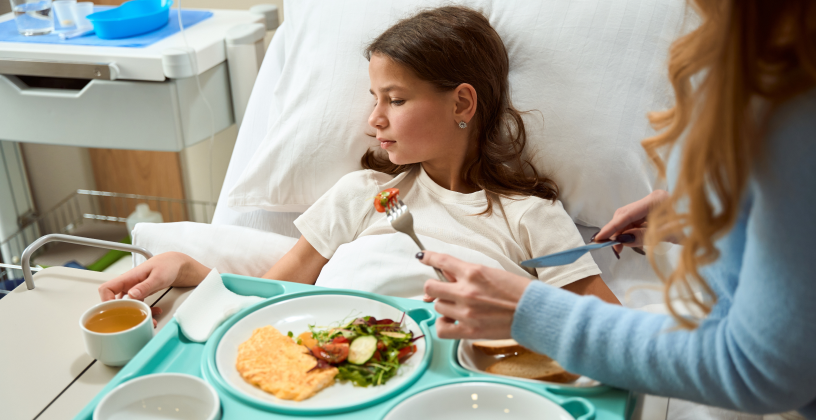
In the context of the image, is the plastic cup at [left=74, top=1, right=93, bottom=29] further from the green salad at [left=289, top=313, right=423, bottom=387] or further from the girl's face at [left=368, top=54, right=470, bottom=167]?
the green salad at [left=289, top=313, right=423, bottom=387]

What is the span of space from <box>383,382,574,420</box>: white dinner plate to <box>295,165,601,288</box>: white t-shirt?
1.22 ft

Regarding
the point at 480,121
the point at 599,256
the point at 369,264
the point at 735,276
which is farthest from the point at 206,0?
the point at 735,276

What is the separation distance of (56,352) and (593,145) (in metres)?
0.93

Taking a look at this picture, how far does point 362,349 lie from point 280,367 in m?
0.10

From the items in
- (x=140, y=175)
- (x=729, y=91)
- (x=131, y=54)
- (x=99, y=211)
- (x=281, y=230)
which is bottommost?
(x=99, y=211)

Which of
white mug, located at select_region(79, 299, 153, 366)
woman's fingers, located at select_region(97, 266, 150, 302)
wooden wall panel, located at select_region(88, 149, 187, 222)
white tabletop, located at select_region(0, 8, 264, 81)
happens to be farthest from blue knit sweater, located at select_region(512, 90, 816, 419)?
wooden wall panel, located at select_region(88, 149, 187, 222)

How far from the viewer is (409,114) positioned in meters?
1.13

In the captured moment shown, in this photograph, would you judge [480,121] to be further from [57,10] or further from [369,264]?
[57,10]

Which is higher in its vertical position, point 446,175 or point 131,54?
point 131,54

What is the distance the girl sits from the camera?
110 cm

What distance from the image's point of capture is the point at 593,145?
1.18m

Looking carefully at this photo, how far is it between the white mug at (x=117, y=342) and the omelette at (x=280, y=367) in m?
0.13

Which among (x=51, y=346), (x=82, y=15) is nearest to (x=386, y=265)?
(x=51, y=346)

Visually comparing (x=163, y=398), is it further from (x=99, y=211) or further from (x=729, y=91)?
(x=99, y=211)
